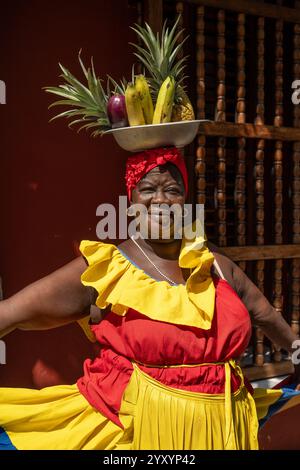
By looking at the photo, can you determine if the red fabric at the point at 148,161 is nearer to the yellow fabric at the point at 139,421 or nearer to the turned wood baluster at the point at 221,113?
the yellow fabric at the point at 139,421

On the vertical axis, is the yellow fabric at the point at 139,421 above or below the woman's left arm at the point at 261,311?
below

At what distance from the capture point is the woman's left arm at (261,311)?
2.17 m

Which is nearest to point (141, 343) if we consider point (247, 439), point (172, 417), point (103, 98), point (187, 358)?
point (187, 358)

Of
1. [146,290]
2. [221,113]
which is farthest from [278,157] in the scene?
[146,290]

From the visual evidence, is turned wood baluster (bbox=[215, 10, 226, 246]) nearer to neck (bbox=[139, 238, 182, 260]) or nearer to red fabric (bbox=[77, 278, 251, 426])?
neck (bbox=[139, 238, 182, 260])

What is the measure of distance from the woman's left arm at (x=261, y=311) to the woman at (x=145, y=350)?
152mm

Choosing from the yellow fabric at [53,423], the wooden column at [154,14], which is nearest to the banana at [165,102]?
the wooden column at [154,14]

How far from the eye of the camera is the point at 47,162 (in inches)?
104

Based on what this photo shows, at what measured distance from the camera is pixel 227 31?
3416 millimetres

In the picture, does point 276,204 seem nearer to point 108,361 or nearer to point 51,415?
point 108,361

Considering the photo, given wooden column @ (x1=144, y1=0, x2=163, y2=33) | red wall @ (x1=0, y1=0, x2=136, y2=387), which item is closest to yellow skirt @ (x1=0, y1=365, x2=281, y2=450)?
red wall @ (x1=0, y1=0, x2=136, y2=387)

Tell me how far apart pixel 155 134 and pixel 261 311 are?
82 centimetres

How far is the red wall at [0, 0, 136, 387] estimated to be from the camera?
8.44 ft
